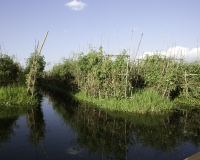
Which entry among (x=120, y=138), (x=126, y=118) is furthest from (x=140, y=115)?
(x=120, y=138)

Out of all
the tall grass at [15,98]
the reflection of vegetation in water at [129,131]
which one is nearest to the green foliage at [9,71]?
the tall grass at [15,98]

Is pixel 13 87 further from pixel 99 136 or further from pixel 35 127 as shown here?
pixel 99 136

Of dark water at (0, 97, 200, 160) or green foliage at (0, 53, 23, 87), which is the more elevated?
green foliage at (0, 53, 23, 87)

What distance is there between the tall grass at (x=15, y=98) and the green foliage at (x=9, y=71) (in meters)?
1.40

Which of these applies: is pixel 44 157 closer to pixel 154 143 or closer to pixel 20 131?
pixel 20 131

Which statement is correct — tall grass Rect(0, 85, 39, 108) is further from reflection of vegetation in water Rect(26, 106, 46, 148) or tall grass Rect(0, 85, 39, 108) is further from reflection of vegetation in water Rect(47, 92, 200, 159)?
reflection of vegetation in water Rect(47, 92, 200, 159)

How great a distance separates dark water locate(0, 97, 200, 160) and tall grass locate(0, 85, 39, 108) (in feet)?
8.60

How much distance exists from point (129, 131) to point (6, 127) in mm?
6278

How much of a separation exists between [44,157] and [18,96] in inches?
368

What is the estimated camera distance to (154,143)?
7.45m

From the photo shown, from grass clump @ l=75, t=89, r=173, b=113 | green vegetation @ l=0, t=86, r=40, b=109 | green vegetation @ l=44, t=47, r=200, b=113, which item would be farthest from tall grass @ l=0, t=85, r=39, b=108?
grass clump @ l=75, t=89, r=173, b=113

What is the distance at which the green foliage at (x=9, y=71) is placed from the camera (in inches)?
602

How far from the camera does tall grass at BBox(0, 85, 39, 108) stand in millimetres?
13578

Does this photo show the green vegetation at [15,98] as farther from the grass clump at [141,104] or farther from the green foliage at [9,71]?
the grass clump at [141,104]
